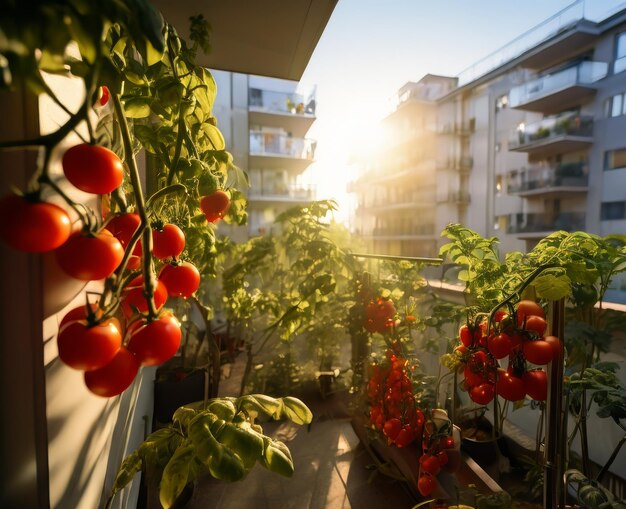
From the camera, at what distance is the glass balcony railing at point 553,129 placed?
1191cm


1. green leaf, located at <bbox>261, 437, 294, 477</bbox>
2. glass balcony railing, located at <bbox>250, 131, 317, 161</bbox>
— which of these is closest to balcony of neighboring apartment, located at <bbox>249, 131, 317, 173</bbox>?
glass balcony railing, located at <bbox>250, 131, 317, 161</bbox>

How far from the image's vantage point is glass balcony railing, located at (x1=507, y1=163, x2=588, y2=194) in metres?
12.2

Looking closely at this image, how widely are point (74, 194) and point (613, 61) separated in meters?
15.5

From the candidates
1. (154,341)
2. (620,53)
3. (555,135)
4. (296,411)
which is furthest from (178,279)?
(620,53)

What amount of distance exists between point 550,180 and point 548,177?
157mm

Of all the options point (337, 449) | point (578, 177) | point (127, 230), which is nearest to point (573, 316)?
point (337, 449)

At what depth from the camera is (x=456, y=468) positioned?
5.00 ft

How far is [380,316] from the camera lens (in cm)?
201

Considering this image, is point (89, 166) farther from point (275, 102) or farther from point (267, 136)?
point (275, 102)

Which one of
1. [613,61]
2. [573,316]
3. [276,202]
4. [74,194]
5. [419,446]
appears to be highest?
[613,61]

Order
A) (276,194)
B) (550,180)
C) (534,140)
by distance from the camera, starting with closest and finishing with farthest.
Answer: (276,194)
(550,180)
(534,140)

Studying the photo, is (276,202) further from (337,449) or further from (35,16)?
(35,16)

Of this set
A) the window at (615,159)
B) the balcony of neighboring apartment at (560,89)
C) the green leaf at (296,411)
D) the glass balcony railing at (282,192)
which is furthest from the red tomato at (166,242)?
the balcony of neighboring apartment at (560,89)

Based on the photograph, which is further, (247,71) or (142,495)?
(247,71)
